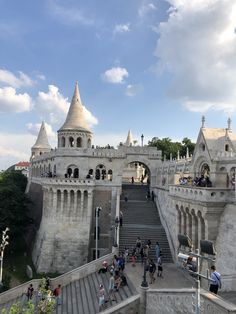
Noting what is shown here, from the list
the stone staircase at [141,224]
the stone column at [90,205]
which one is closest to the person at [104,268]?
the stone staircase at [141,224]

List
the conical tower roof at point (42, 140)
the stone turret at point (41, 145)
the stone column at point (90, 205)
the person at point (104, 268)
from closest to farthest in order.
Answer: the person at point (104, 268) → the stone column at point (90, 205) → the stone turret at point (41, 145) → the conical tower roof at point (42, 140)

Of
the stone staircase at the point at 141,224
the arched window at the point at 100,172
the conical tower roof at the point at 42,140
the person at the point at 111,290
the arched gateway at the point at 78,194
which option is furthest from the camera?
the conical tower roof at the point at 42,140

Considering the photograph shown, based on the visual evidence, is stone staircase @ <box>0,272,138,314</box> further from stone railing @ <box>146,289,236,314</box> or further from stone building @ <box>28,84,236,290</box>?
stone building @ <box>28,84,236,290</box>

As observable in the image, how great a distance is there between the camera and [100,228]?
33.1 m

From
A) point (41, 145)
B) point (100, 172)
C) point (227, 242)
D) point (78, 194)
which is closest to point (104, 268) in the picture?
point (227, 242)

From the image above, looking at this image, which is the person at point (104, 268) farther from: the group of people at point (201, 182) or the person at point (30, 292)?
the group of people at point (201, 182)

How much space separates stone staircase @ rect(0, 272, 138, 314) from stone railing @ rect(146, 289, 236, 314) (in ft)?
10.0

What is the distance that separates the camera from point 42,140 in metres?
62.7

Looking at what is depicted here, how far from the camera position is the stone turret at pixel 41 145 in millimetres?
61094

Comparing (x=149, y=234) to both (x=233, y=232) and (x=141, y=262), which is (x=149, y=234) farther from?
Answer: (x=233, y=232)

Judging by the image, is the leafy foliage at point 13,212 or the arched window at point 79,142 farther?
the arched window at point 79,142

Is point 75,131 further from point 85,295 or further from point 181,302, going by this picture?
point 181,302

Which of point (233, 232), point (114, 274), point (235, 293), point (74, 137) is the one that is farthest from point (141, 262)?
point (74, 137)

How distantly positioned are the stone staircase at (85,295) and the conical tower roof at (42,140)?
133 ft
